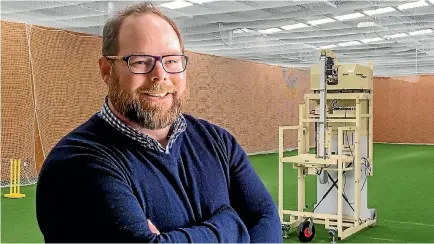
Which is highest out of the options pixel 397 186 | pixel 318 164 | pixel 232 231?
pixel 232 231

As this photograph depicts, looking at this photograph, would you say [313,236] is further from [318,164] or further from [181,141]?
[181,141]

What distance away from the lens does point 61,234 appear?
118cm

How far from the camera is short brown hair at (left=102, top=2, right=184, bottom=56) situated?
51.0 inches

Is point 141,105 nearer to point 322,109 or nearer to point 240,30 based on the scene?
point 322,109

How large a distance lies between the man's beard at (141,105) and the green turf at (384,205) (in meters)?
3.94

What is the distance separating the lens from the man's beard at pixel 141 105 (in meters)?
1.27

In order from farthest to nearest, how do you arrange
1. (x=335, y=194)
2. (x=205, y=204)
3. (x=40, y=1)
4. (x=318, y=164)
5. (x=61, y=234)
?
(x=40, y=1)
(x=335, y=194)
(x=318, y=164)
(x=205, y=204)
(x=61, y=234)

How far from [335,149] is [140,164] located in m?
4.52

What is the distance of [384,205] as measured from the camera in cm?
684

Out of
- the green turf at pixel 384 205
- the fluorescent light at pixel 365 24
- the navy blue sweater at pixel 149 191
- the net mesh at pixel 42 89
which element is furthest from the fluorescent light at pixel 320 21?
the navy blue sweater at pixel 149 191

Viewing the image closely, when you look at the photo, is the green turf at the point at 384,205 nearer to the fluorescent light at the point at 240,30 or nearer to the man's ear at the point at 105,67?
the fluorescent light at the point at 240,30

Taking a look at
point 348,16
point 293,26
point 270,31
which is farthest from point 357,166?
point 270,31

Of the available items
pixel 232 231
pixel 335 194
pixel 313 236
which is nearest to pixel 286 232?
pixel 313 236

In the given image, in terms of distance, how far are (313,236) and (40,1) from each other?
5.44m
